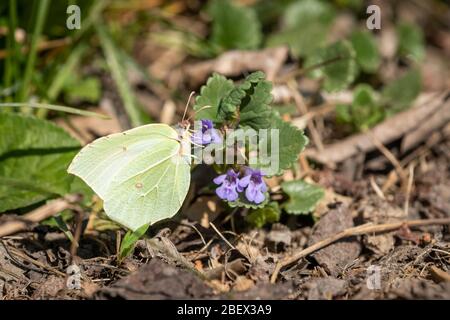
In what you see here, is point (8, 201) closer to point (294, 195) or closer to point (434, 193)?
point (294, 195)

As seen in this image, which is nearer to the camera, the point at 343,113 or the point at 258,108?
the point at 258,108

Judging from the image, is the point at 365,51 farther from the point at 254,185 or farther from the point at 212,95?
the point at 254,185

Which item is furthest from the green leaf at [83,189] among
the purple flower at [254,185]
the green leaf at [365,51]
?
the green leaf at [365,51]

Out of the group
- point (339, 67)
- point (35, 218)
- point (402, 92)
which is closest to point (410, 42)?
point (402, 92)

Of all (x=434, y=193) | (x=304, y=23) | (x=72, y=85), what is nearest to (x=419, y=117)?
(x=434, y=193)

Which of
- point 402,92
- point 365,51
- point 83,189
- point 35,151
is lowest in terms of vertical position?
point 83,189

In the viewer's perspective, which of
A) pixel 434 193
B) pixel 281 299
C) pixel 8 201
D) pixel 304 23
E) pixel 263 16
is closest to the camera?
pixel 281 299

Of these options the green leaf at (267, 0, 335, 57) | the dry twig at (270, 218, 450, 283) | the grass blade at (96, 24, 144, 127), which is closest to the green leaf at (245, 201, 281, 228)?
the dry twig at (270, 218, 450, 283)

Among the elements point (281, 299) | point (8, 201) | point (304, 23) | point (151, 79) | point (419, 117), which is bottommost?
point (281, 299)
